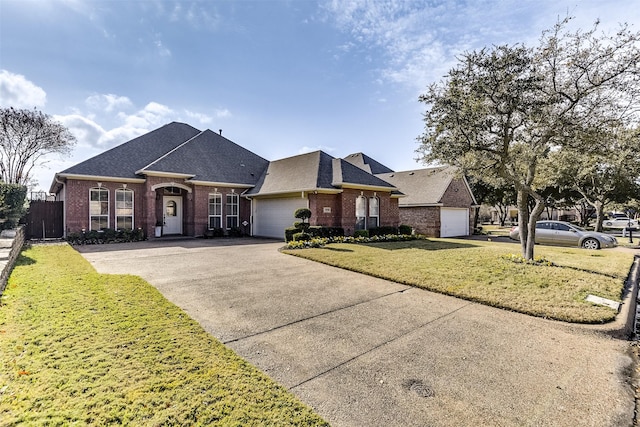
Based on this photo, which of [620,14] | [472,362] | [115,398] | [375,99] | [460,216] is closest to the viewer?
[115,398]

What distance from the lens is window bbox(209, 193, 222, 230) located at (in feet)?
61.1

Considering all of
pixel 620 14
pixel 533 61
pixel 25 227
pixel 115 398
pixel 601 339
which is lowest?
pixel 601 339

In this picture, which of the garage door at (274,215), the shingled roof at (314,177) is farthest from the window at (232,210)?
the garage door at (274,215)

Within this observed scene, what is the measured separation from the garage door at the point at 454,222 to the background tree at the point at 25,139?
108 ft

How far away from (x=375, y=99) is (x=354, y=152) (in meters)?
17.8

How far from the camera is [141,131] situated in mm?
20172

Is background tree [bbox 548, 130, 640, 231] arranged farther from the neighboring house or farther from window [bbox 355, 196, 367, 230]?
window [bbox 355, 196, 367, 230]

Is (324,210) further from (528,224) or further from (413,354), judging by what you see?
(413,354)

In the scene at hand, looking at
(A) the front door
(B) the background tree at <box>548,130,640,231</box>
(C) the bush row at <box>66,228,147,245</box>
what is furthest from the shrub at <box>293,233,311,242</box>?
(B) the background tree at <box>548,130,640,231</box>

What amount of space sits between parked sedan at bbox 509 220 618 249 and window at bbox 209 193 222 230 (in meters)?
17.2

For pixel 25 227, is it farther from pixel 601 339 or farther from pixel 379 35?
pixel 601 339

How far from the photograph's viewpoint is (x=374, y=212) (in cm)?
1867

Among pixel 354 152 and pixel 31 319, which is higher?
pixel 354 152

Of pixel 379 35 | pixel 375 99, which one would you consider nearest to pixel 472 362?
pixel 379 35
